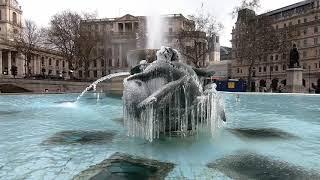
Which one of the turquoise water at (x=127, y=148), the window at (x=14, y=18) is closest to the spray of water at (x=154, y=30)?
the turquoise water at (x=127, y=148)

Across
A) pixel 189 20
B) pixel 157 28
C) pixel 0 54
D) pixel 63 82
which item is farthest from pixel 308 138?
pixel 0 54

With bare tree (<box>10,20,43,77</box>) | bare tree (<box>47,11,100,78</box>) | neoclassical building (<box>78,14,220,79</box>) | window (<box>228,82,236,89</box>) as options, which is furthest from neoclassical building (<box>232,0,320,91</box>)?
bare tree (<box>10,20,43,77</box>)

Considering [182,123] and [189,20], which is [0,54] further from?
[182,123]

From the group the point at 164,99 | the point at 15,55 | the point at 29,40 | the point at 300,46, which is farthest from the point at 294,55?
the point at 15,55

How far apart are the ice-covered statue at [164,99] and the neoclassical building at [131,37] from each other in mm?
20943

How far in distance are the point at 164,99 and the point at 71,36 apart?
62878 millimetres

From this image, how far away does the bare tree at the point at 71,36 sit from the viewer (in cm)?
6816

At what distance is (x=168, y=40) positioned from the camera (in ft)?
198

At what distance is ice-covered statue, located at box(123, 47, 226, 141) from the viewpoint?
29.2 feet

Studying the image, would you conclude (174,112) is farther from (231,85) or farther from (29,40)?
(29,40)

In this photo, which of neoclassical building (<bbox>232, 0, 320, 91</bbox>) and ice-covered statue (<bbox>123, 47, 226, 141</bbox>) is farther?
neoclassical building (<bbox>232, 0, 320, 91</bbox>)

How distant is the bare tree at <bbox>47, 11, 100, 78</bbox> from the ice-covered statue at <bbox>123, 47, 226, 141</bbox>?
60075mm

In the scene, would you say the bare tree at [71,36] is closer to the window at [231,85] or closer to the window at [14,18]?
the window at [231,85]

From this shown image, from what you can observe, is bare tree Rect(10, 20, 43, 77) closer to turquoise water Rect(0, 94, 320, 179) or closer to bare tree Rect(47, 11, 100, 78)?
bare tree Rect(47, 11, 100, 78)
